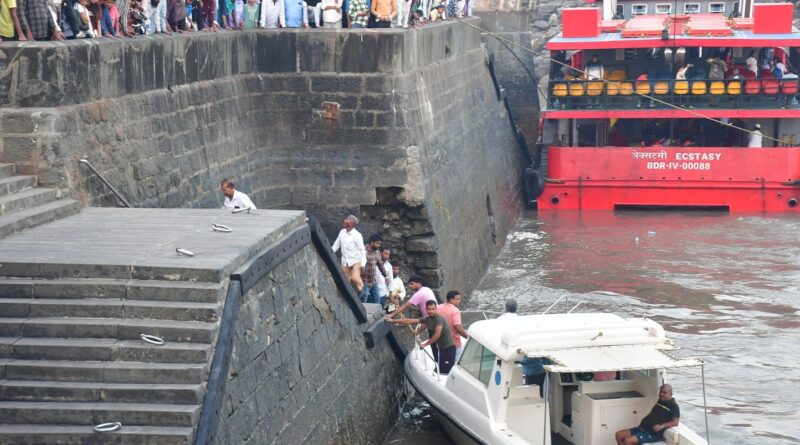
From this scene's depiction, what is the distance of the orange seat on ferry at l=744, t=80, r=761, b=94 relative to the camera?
968 inches

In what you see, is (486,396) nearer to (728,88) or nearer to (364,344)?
(364,344)

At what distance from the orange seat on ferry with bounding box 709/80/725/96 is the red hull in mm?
1081

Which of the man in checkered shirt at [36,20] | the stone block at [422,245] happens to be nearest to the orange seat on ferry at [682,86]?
the stone block at [422,245]

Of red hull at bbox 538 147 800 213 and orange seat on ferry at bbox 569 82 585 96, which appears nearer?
red hull at bbox 538 147 800 213

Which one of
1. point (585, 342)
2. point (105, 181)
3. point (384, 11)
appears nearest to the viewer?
point (585, 342)

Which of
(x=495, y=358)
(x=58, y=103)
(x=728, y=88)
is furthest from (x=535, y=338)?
(x=728, y=88)

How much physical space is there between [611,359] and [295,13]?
7708mm

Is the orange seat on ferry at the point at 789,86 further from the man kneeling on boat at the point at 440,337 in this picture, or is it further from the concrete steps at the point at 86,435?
the concrete steps at the point at 86,435

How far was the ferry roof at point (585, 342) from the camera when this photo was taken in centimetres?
992

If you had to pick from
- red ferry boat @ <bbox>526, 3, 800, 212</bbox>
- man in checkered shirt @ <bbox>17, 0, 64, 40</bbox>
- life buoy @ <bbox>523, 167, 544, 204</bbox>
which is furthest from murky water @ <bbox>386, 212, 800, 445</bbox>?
man in checkered shirt @ <bbox>17, 0, 64, 40</bbox>

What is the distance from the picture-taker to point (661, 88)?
24859 mm

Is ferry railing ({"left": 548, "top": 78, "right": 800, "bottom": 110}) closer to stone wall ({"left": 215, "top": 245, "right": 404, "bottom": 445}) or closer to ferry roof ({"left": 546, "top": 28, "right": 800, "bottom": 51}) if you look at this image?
ferry roof ({"left": 546, "top": 28, "right": 800, "bottom": 51})

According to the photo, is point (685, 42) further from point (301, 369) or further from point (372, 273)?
point (301, 369)

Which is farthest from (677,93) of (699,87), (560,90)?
(560,90)
